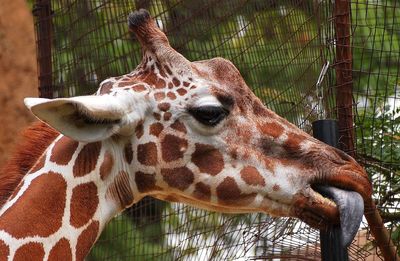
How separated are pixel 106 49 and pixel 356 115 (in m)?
1.71

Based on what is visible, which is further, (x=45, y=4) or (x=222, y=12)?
(x=45, y=4)

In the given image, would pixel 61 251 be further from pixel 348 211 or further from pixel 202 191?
pixel 348 211

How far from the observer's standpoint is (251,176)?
489cm

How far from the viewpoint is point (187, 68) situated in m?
5.03

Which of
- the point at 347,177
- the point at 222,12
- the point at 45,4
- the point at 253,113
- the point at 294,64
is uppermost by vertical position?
the point at 45,4

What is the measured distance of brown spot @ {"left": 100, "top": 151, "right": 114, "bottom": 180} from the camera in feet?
15.3

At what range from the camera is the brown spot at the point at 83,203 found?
462cm

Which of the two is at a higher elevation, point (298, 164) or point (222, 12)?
point (222, 12)

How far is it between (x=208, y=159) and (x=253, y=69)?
2.17 meters

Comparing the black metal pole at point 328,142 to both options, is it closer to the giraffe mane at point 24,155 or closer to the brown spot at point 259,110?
the brown spot at point 259,110

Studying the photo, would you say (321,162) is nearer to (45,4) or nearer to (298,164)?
(298,164)

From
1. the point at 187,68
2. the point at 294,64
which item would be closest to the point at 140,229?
the point at 294,64

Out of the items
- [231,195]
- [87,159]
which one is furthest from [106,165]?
[231,195]

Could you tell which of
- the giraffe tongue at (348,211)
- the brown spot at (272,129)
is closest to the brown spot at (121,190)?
the brown spot at (272,129)
